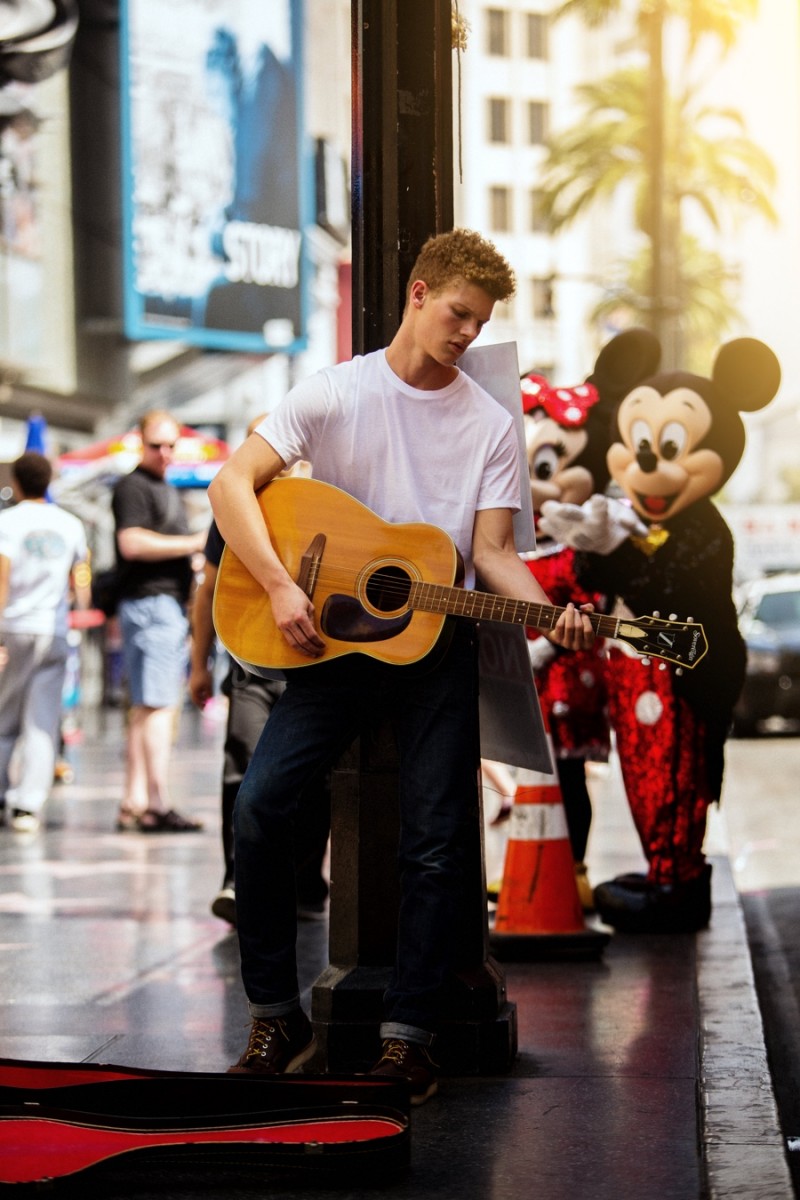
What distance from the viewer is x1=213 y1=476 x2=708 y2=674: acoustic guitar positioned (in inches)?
175

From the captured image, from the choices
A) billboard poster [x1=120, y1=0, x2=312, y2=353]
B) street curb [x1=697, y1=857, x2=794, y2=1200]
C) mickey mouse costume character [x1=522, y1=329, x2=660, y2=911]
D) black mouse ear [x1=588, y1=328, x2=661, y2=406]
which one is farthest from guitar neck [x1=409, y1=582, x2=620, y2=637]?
billboard poster [x1=120, y1=0, x2=312, y2=353]

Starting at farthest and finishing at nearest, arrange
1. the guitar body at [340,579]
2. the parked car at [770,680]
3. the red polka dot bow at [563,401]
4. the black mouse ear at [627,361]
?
the parked car at [770,680] < the red polka dot bow at [563,401] < the black mouse ear at [627,361] < the guitar body at [340,579]

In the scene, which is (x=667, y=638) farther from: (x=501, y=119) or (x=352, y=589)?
(x=501, y=119)

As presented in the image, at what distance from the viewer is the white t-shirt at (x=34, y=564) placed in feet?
33.7

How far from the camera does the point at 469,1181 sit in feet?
13.0

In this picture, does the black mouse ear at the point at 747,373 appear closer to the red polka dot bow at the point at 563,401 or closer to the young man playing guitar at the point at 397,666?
the red polka dot bow at the point at 563,401

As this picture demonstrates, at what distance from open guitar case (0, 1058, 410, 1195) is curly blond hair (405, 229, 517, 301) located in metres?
1.81

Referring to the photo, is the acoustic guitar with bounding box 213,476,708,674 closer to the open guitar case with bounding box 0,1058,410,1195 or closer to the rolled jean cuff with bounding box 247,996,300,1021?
the rolled jean cuff with bounding box 247,996,300,1021

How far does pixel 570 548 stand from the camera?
7.33m

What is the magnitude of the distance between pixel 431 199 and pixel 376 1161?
8.17 feet

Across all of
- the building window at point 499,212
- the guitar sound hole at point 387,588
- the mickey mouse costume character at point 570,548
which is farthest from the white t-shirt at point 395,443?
the building window at point 499,212

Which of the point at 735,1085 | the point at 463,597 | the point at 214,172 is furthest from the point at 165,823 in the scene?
the point at 214,172

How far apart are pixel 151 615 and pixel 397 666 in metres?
5.57

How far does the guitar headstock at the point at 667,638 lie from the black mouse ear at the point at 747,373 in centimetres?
307
